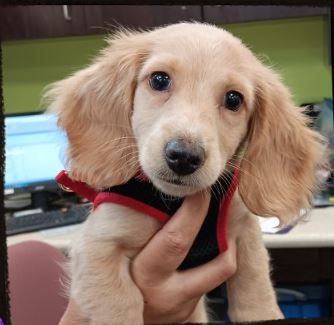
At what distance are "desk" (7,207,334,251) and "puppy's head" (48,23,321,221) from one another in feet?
0.65

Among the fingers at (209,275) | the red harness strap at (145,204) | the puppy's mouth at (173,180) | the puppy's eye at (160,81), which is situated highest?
the puppy's eye at (160,81)

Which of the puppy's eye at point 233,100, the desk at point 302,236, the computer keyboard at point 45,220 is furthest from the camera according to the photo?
the computer keyboard at point 45,220

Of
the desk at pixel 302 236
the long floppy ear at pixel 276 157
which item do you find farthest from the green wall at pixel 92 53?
the long floppy ear at pixel 276 157

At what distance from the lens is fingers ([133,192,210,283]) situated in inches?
26.5

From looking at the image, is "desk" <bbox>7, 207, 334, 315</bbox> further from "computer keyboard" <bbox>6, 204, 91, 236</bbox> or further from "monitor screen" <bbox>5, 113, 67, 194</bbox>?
"monitor screen" <bbox>5, 113, 67, 194</bbox>

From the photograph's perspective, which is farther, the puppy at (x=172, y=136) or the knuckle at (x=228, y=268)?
the knuckle at (x=228, y=268)

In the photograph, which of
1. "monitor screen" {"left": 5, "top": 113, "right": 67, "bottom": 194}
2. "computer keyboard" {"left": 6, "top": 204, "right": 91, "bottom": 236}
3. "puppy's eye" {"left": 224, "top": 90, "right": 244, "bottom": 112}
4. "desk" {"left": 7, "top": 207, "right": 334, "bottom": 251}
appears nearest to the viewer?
"puppy's eye" {"left": 224, "top": 90, "right": 244, "bottom": 112}

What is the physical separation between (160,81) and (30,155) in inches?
52.4

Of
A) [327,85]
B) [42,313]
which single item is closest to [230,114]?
[42,313]

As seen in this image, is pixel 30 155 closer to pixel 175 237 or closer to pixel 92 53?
pixel 92 53

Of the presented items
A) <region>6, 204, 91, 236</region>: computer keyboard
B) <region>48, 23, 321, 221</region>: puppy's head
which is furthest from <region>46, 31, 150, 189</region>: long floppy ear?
<region>6, 204, 91, 236</region>: computer keyboard

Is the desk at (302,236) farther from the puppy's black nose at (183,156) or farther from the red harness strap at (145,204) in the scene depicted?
the puppy's black nose at (183,156)

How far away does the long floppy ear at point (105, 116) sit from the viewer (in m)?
0.67

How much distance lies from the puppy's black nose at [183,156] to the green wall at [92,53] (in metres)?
1.30
